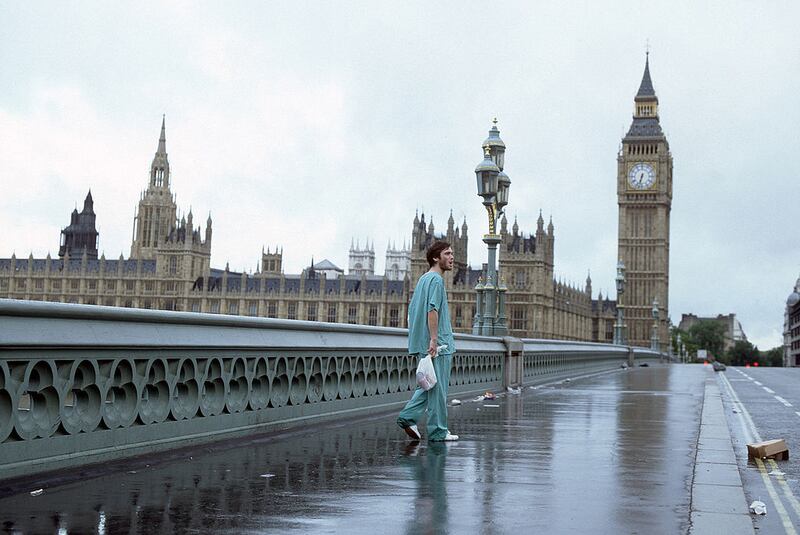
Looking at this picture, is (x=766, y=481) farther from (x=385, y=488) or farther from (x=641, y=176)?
(x=641, y=176)

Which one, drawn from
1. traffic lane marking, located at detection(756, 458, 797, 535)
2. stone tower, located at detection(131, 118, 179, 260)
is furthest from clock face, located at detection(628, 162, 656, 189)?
traffic lane marking, located at detection(756, 458, 797, 535)

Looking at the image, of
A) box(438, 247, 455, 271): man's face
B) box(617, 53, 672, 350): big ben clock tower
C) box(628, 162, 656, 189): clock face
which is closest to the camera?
box(438, 247, 455, 271): man's face

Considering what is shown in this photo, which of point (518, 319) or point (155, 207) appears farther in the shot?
point (155, 207)

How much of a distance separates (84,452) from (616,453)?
4.49 metres

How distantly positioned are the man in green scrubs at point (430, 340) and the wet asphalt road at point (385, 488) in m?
0.22

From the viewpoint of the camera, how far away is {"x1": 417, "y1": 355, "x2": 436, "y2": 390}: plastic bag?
28.2 feet

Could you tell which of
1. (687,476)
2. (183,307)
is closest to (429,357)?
(687,476)

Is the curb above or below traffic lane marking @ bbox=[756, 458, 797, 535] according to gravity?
above

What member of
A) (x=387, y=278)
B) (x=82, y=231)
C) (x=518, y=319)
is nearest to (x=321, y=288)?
(x=387, y=278)

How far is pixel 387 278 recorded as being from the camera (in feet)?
385

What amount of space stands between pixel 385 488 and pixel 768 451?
179 inches

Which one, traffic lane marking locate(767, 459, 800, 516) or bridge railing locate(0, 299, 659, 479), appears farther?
traffic lane marking locate(767, 459, 800, 516)

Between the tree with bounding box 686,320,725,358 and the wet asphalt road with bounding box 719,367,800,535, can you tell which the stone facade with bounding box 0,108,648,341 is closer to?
the tree with bounding box 686,320,725,358

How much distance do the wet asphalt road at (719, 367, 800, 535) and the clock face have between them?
119073 millimetres
